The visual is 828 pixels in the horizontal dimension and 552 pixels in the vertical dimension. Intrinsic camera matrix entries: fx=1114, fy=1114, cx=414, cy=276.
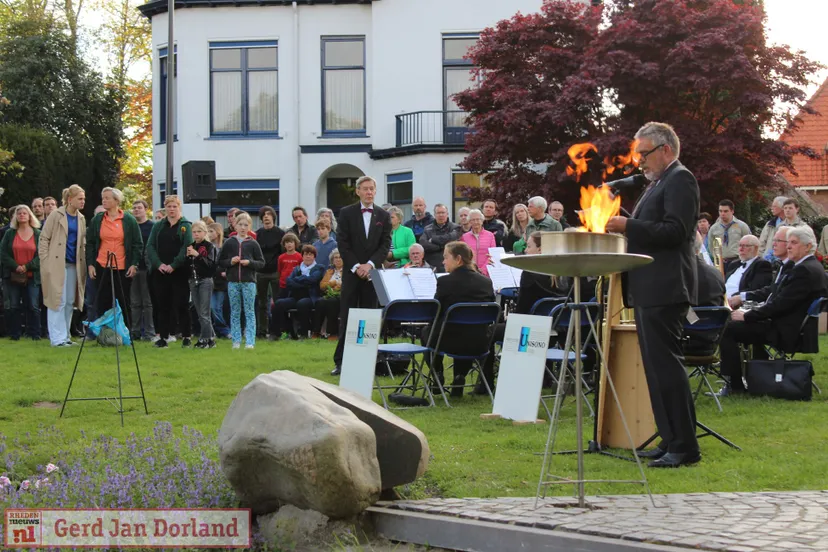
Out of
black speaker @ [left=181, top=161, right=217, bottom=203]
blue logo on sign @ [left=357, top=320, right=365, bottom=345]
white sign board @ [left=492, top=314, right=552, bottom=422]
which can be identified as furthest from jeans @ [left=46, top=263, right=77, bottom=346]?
white sign board @ [left=492, top=314, right=552, bottom=422]

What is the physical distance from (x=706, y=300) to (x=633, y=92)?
14.2 meters

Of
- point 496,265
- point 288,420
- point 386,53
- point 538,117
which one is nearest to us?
point 288,420

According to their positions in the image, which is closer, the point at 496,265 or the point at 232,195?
the point at 496,265

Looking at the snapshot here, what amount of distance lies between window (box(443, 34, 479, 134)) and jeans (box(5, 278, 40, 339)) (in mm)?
14324

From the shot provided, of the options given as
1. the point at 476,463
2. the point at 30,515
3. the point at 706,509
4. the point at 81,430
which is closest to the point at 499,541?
the point at 706,509

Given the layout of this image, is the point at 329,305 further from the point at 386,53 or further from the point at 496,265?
the point at 386,53

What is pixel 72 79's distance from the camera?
3694cm

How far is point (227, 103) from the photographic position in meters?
30.9

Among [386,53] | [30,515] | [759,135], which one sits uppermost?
[386,53]

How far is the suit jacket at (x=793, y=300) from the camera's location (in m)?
11.1

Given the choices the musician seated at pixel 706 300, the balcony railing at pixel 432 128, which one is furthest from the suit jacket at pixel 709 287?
the balcony railing at pixel 432 128

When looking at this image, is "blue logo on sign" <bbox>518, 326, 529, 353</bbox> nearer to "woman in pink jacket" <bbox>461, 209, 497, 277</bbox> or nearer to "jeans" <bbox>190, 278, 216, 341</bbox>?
"woman in pink jacket" <bbox>461, 209, 497, 277</bbox>

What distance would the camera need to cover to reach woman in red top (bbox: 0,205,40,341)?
1727 cm

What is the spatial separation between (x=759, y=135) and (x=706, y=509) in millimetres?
19104
